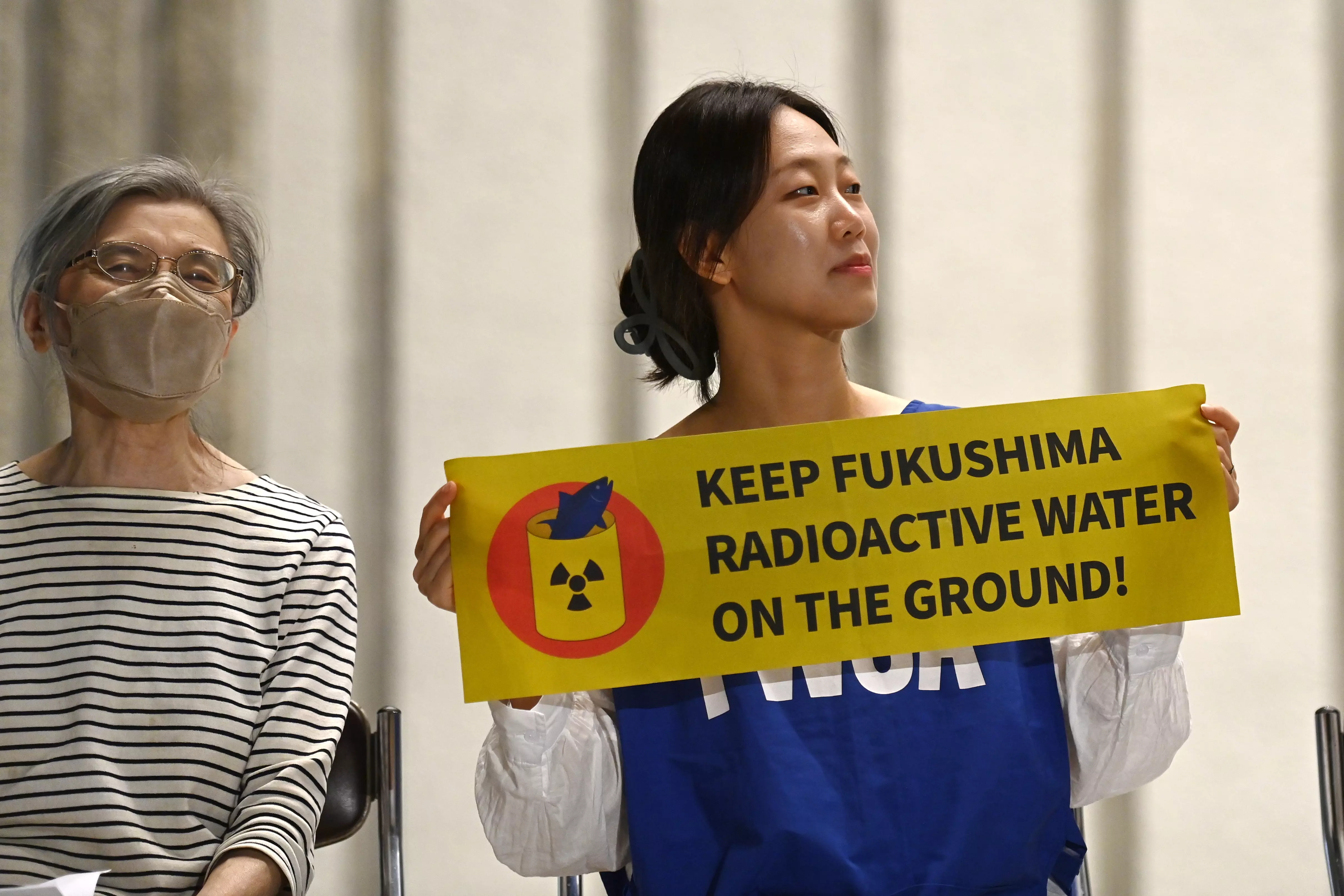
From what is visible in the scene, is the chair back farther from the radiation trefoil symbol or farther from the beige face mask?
the beige face mask

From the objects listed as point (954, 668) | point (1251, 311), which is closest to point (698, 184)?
point (954, 668)

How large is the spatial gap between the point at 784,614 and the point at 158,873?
0.88 metres

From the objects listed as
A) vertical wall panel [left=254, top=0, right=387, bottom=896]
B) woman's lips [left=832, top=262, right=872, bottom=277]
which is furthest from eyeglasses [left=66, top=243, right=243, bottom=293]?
vertical wall panel [left=254, top=0, right=387, bottom=896]

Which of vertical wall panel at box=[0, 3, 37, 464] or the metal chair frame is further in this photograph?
vertical wall panel at box=[0, 3, 37, 464]

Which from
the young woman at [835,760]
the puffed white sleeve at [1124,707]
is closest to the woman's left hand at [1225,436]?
the young woman at [835,760]

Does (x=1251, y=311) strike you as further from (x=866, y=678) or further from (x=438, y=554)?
(x=438, y=554)

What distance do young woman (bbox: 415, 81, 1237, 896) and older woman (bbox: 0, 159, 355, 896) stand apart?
0.30m

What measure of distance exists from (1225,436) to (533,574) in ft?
2.96

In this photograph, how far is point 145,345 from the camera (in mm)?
1538

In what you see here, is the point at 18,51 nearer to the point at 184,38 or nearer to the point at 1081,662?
the point at 184,38

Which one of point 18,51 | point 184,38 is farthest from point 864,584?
point 18,51

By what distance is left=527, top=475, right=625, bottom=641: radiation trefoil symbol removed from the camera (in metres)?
1.37

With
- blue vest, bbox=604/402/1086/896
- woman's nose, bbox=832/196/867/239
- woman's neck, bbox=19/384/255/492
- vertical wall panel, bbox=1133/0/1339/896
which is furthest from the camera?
vertical wall panel, bbox=1133/0/1339/896

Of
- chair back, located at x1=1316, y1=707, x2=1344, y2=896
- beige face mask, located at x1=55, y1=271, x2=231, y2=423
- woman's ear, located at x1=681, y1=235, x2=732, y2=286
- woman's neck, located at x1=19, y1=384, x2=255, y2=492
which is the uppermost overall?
woman's ear, located at x1=681, y1=235, x2=732, y2=286
